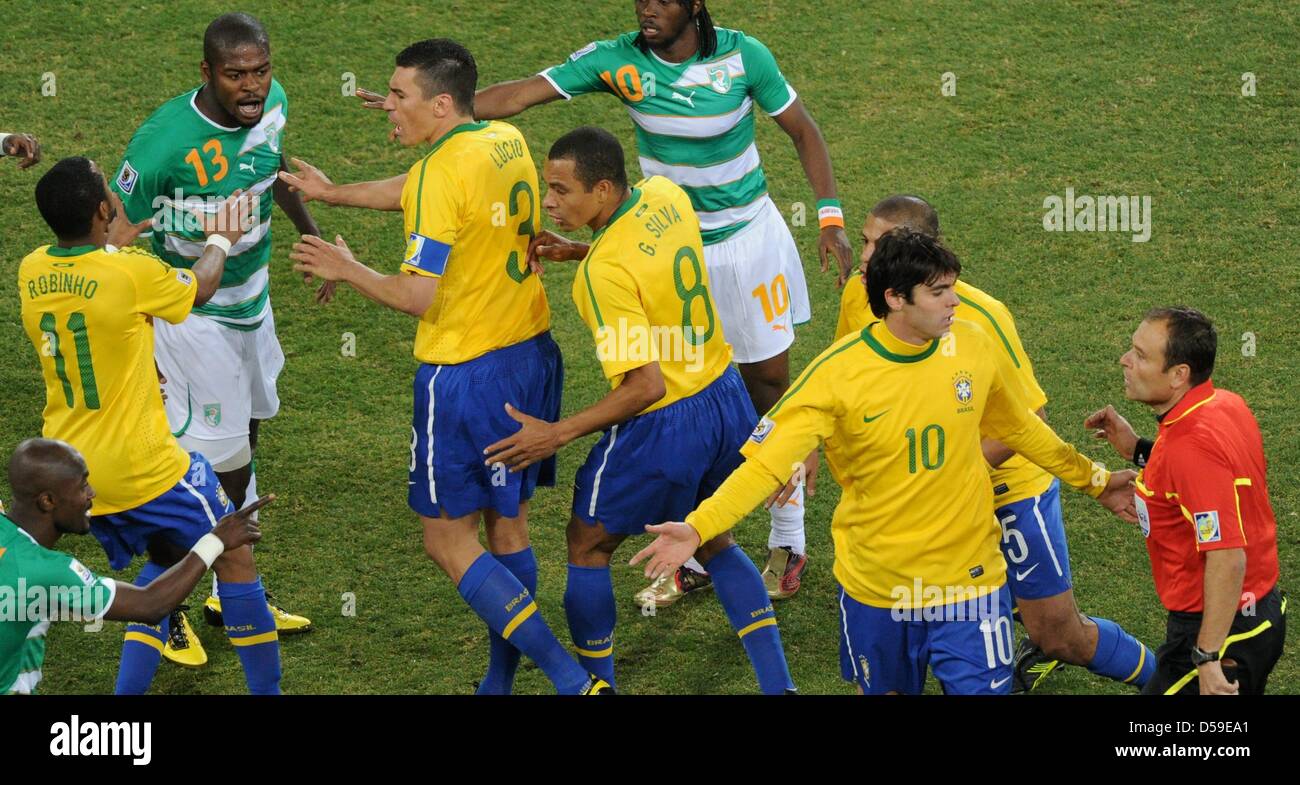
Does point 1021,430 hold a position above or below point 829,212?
below

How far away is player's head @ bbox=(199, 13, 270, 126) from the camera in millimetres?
6582

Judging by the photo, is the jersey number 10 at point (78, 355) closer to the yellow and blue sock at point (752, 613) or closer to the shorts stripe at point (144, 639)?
the shorts stripe at point (144, 639)

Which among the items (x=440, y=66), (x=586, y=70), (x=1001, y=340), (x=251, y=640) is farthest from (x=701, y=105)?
(x=251, y=640)

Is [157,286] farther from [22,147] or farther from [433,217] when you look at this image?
[22,147]

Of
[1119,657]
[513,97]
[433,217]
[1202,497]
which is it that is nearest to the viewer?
[1202,497]

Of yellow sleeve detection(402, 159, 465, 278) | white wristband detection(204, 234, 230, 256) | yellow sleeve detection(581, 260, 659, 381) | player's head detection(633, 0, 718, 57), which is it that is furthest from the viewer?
player's head detection(633, 0, 718, 57)

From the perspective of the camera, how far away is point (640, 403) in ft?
18.7

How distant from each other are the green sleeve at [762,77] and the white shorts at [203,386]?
2.57m

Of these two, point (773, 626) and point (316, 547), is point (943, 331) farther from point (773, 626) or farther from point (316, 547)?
point (316, 547)

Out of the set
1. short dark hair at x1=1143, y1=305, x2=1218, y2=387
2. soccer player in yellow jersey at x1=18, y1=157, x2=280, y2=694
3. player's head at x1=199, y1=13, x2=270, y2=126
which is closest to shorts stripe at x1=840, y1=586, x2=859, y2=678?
short dark hair at x1=1143, y1=305, x2=1218, y2=387

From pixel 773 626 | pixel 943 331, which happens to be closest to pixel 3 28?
pixel 773 626

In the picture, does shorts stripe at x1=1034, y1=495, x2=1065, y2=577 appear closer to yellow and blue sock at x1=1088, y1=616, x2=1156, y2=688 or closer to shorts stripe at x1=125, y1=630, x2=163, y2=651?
yellow and blue sock at x1=1088, y1=616, x2=1156, y2=688

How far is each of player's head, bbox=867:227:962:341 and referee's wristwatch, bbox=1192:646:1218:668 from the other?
1302mm

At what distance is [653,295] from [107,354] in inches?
77.6
